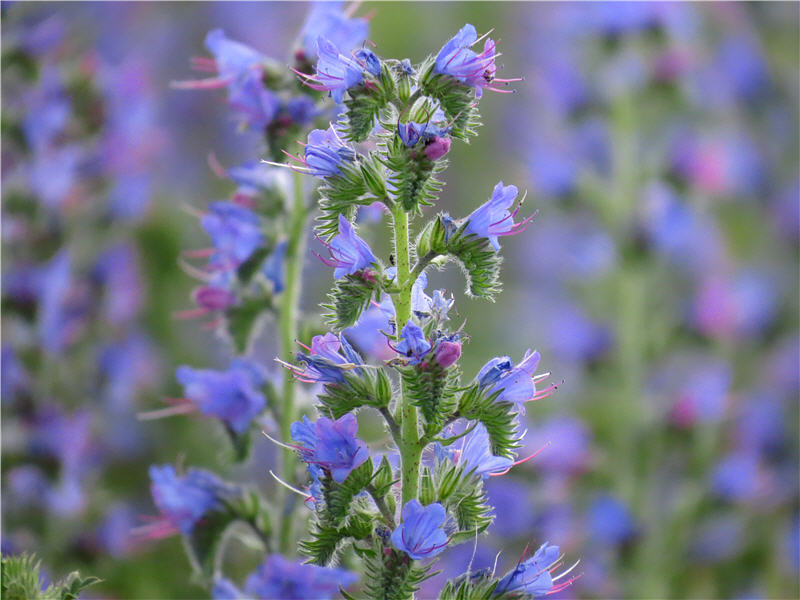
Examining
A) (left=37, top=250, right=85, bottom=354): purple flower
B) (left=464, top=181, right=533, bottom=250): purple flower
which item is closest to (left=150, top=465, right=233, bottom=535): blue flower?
(left=464, top=181, right=533, bottom=250): purple flower

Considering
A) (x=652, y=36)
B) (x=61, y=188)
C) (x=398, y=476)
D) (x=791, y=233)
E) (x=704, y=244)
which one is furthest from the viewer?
(x=791, y=233)

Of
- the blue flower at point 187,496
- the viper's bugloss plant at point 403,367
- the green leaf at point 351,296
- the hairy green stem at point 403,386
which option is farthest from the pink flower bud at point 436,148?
the blue flower at point 187,496

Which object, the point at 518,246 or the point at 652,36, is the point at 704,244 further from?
the point at 518,246

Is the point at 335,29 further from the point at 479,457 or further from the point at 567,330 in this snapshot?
the point at 567,330

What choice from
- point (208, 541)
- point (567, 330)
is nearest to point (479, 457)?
point (208, 541)

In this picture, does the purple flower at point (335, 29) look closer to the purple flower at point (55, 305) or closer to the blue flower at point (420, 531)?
the blue flower at point (420, 531)

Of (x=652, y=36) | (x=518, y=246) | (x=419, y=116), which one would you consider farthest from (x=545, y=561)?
(x=518, y=246)
